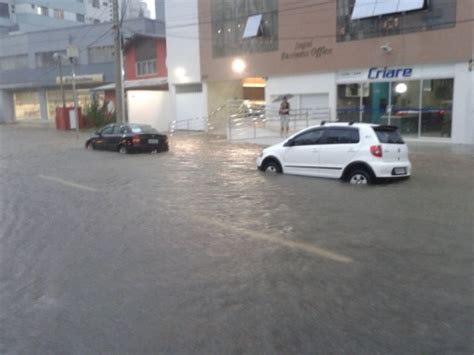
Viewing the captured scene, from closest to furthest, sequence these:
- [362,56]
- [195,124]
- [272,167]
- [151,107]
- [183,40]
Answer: [272,167] < [362,56] < [183,40] < [195,124] < [151,107]

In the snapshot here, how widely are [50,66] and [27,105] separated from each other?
286 inches

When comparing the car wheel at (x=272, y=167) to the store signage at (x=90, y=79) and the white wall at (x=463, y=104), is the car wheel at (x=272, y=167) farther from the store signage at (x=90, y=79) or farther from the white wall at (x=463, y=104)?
the store signage at (x=90, y=79)

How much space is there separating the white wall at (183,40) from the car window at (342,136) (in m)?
21.1

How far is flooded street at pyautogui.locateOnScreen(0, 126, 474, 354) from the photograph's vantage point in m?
4.17

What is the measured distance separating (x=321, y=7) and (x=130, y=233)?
20.0 metres

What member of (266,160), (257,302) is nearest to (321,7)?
(266,160)

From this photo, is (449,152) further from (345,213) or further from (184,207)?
(184,207)

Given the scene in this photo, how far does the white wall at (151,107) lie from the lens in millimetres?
35125

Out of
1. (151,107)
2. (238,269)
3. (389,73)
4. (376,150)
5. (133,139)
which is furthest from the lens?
(151,107)

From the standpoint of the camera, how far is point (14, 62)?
5409 centimetres

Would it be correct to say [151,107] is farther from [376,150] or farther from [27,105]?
[27,105]

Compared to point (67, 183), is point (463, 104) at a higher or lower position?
higher

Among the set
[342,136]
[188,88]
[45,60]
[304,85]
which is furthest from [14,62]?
[342,136]

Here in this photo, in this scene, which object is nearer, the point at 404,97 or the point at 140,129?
the point at 140,129
